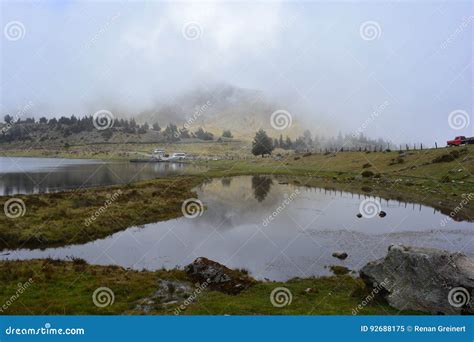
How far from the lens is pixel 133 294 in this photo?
21.0 meters

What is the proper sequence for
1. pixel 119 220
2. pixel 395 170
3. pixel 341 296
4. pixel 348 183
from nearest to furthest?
pixel 341 296
pixel 119 220
pixel 348 183
pixel 395 170

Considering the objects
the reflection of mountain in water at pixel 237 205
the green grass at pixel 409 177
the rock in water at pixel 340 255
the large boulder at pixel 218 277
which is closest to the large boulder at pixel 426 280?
the large boulder at pixel 218 277

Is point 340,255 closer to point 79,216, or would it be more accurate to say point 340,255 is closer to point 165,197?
point 79,216

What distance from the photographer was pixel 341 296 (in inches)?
822

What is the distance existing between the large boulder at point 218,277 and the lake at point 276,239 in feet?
7.63

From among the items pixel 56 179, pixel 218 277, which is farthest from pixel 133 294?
pixel 56 179

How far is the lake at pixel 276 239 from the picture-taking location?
1152 inches

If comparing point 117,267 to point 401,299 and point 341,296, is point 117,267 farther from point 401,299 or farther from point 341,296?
point 401,299

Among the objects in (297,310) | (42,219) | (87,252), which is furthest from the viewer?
(42,219)

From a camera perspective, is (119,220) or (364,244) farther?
(119,220)

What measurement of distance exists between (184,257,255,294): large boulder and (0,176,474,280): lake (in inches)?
91.6

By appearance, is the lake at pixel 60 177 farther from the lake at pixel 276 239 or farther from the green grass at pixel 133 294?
the green grass at pixel 133 294

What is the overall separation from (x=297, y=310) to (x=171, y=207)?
38.8 m

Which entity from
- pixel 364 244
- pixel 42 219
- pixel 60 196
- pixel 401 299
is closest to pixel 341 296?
pixel 401 299
